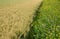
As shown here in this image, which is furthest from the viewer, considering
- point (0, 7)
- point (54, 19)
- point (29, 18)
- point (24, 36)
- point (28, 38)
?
point (0, 7)

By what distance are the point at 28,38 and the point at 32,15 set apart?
1.17 m

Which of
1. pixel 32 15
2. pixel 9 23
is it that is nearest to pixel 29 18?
pixel 32 15

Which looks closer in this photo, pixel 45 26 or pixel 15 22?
pixel 15 22

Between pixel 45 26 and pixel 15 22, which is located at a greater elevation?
pixel 15 22

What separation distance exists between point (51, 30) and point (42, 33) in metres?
0.35

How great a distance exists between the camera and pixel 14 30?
463cm

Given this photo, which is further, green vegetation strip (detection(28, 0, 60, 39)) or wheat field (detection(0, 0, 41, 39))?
green vegetation strip (detection(28, 0, 60, 39))

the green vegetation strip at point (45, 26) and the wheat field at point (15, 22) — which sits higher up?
the wheat field at point (15, 22)

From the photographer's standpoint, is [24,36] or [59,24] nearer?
[24,36]

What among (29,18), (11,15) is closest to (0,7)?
(11,15)

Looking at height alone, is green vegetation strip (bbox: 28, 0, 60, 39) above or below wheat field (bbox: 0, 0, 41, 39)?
below

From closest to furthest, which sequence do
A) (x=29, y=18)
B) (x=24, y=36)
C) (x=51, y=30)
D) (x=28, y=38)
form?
(x=24, y=36) < (x=28, y=38) < (x=51, y=30) < (x=29, y=18)

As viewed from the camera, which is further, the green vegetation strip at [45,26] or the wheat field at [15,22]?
the green vegetation strip at [45,26]

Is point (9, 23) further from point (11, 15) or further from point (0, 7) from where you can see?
point (0, 7)
